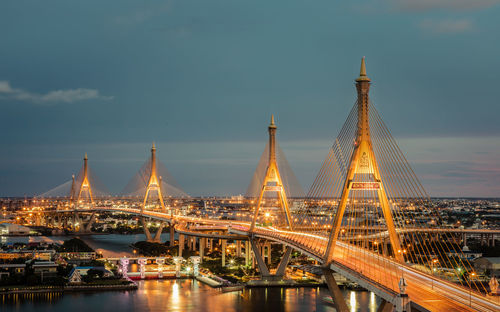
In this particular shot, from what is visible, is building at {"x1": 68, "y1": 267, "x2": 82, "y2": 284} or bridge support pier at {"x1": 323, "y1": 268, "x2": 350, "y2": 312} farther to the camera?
building at {"x1": 68, "y1": 267, "x2": 82, "y2": 284}

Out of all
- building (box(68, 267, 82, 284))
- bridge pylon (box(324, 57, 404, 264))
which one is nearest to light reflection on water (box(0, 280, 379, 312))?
building (box(68, 267, 82, 284))

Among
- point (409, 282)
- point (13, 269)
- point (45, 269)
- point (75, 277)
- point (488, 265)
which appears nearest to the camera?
point (409, 282)

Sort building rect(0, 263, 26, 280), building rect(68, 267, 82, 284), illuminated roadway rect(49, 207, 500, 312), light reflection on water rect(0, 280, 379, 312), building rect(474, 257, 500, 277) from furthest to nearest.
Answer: building rect(474, 257, 500, 277), building rect(0, 263, 26, 280), building rect(68, 267, 82, 284), light reflection on water rect(0, 280, 379, 312), illuminated roadway rect(49, 207, 500, 312)

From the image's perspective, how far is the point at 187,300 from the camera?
25.5 metres

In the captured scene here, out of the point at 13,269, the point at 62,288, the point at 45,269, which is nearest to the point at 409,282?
the point at 62,288

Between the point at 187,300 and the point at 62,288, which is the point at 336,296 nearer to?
the point at 187,300

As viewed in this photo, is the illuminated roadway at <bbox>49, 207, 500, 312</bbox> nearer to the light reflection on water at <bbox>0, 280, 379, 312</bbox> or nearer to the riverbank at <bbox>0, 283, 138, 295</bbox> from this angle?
the light reflection on water at <bbox>0, 280, 379, 312</bbox>

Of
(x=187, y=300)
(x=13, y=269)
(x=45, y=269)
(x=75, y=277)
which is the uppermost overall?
(x=45, y=269)

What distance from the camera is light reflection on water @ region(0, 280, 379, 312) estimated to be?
77.9ft

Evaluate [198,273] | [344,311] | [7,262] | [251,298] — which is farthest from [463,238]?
[344,311]

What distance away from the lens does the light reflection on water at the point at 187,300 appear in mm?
23750

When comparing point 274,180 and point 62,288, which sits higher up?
point 274,180

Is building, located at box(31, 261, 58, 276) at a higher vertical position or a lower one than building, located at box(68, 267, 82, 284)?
higher

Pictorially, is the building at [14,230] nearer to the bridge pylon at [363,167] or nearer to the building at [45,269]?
the building at [45,269]
